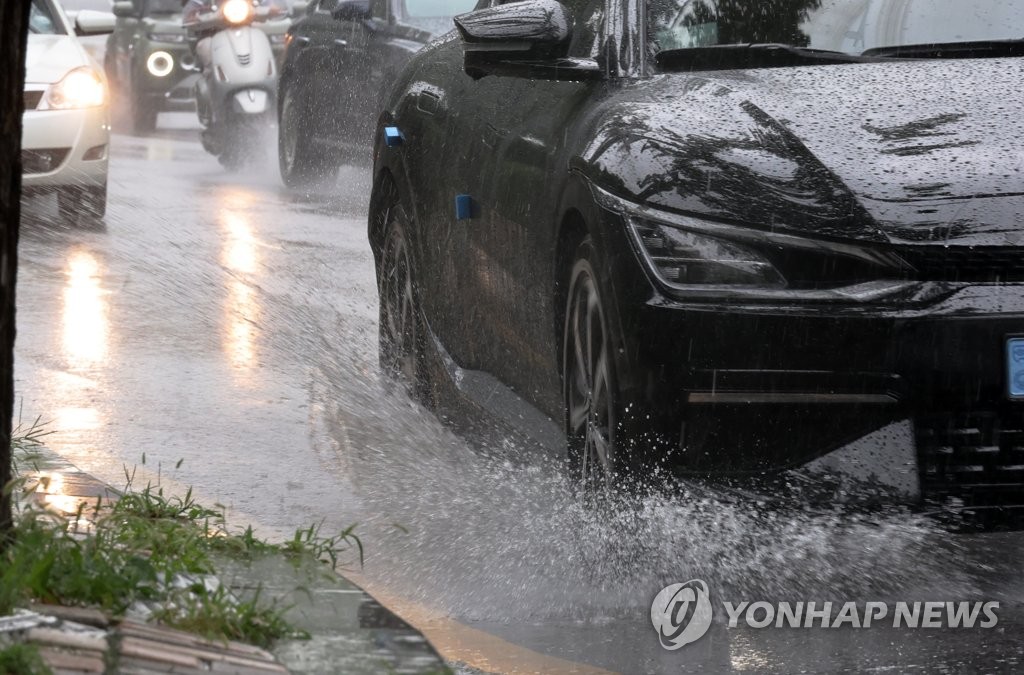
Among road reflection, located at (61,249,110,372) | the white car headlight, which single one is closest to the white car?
the white car headlight

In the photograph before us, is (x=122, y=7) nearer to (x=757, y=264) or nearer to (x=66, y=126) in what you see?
(x=66, y=126)

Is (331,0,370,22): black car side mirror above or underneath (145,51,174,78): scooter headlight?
above

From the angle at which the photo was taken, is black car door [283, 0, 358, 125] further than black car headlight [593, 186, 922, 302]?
Yes

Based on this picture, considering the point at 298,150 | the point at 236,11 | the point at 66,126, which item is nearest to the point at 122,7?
the point at 236,11

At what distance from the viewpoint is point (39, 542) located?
3947 millimetres

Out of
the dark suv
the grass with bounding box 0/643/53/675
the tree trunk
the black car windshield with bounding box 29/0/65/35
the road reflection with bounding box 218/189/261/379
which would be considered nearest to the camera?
the grass with bounding box 0/643/53/675

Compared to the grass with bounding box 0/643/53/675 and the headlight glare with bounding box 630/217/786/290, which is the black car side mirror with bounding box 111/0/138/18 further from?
the grass with bounding box 0/643/53/675

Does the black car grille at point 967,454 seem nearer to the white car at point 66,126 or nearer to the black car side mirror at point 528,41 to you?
the black car side mirror at point 528,41

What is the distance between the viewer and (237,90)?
17.7m

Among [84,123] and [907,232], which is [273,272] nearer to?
[84,123]

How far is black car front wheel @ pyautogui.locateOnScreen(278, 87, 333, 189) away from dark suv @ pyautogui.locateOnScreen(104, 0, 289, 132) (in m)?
5.83

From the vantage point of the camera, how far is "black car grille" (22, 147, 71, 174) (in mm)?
12938

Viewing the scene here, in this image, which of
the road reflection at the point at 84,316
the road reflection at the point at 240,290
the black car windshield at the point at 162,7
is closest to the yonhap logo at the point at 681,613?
the road reflection at the point at 240,290

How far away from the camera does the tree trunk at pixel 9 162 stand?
3932 millimetres
